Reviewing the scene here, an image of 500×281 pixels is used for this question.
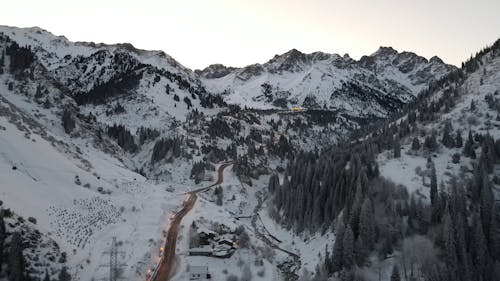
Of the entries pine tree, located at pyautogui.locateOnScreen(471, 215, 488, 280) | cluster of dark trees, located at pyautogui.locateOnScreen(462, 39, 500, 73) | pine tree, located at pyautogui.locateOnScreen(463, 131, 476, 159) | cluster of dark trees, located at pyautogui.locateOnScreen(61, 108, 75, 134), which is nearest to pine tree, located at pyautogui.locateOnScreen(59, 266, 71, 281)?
pine tree, located at pyautogui.locateOnScreen(471, 215, 488, 280)

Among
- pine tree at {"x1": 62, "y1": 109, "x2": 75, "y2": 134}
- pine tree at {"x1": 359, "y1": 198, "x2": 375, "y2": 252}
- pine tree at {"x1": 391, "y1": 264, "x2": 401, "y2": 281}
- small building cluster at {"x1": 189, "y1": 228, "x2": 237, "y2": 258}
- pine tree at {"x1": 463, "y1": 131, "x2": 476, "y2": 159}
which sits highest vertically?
pine tree at {"x1": 62, "y1": 109, "x2": 75, "y2": 134}

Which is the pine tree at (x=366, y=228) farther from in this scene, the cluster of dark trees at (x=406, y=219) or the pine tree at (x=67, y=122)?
the pine tree at (x=67, y=122)

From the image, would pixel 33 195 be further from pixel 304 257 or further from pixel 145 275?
pixel 304 257

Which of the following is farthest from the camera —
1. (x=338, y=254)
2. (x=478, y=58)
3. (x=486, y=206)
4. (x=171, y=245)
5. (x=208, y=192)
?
(x=478, y=58)

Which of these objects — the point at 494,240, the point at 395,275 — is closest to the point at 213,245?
the point at 395,275

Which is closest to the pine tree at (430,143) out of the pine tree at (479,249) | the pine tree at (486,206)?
the pine tree at (486,206)

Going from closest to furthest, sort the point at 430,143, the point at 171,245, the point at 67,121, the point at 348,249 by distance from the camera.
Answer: the point at 348,249, the point at 171,245, the point at 430,143, the point at 67,121

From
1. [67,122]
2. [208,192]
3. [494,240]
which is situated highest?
[67,122]

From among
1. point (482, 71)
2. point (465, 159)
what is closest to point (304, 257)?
point (465, 159)

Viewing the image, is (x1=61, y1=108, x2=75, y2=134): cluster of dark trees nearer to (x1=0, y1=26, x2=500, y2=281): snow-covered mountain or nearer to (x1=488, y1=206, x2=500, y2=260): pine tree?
(x1=0, y1=26, x2=500, y2=281): snow-covered mountain

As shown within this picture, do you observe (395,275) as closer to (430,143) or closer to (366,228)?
(366,228)

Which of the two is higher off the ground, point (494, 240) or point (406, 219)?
point (406, 219)
